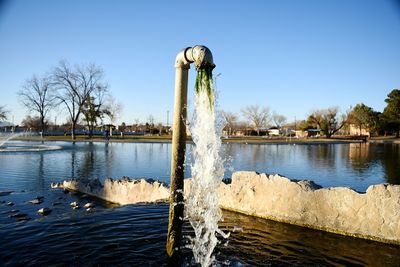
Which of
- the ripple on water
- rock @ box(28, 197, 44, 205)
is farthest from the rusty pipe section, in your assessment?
rock @ box(28, 197, 44, 205)

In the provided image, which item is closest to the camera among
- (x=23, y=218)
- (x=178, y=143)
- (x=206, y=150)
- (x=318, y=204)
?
A: (x=178, y=143)

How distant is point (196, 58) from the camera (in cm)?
513

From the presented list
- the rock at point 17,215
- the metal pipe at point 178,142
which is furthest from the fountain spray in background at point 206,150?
the rock at point 17,215

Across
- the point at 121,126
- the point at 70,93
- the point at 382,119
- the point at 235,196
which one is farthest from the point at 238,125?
the point at 235,196

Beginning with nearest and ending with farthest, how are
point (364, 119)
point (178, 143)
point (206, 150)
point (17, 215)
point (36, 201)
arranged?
point (178, 143) → point (206, 150) → point (17, 215) → point (36, 201) → point (364, 119)

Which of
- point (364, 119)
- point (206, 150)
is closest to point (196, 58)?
point (206, 150)

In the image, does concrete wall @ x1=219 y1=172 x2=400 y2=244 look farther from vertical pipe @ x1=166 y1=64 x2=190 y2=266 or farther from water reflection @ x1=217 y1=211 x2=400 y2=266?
vertical pipe @ x1=166 y1=64 x2=190 y2=266

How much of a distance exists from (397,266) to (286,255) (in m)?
1.75

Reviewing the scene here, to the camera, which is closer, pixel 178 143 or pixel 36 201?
pixel 178 143

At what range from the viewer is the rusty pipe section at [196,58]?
5113 mm

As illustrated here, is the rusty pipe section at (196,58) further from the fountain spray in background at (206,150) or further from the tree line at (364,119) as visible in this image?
the tree line at (364,119)

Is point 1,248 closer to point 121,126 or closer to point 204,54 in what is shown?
point 204,54

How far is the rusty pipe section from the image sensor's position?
16.8ft

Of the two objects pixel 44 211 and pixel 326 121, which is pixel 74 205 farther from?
pixel 326 121
